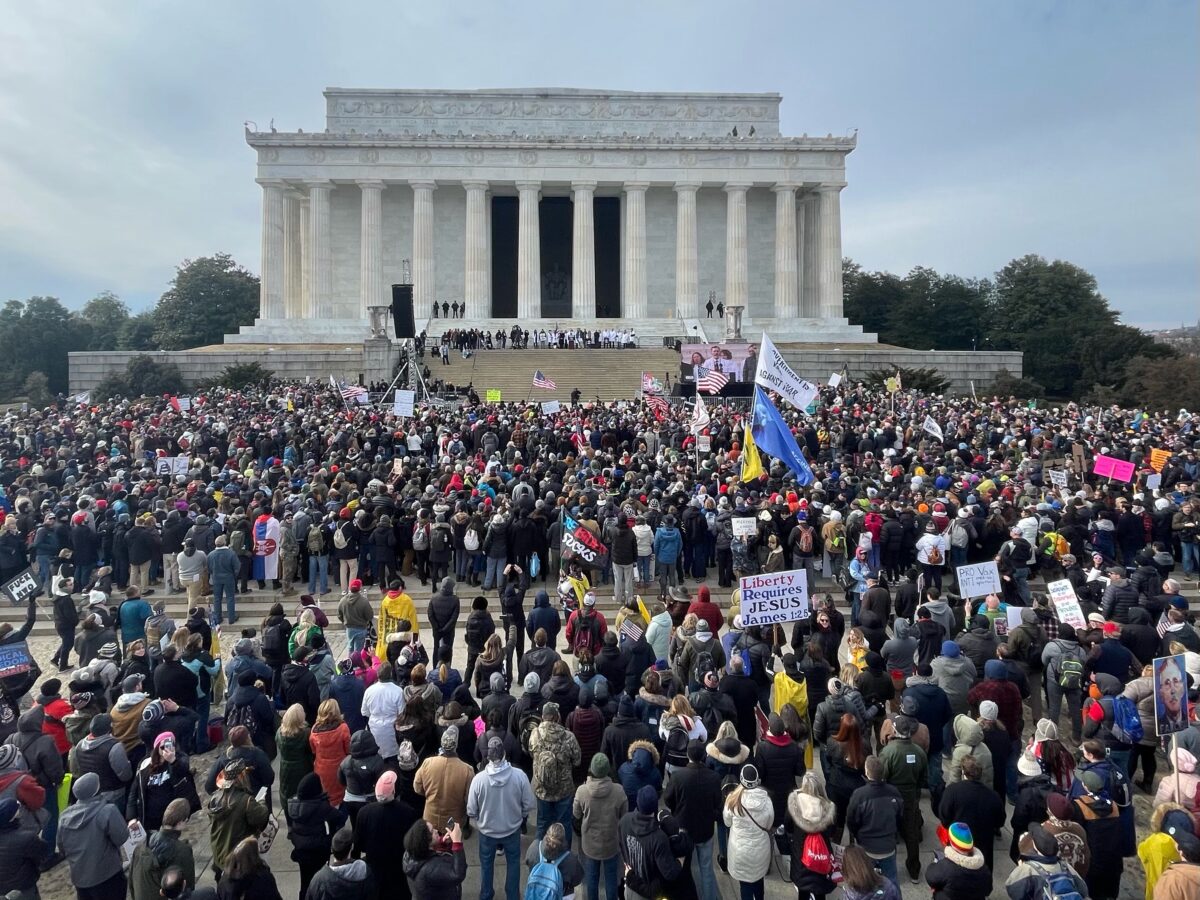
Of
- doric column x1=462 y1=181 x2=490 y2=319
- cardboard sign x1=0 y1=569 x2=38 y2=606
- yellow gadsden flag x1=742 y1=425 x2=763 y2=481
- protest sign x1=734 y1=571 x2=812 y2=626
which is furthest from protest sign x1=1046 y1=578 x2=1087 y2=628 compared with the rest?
doric column x1=462 y1=181 x2=490 y2=319

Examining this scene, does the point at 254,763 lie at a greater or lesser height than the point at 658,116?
lesser

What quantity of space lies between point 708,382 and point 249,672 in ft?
77.2

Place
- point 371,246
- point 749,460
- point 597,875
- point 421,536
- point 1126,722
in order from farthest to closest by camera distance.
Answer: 1. point 371,246
2. point 749,460
3. point 421,536
4. point 1126,722
5. point 597,875

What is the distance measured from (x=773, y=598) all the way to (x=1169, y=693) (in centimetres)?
403

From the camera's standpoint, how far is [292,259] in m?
60.5

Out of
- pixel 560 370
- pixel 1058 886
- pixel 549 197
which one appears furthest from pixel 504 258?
pixel 1058 886

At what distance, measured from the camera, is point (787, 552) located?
1502 centimetres

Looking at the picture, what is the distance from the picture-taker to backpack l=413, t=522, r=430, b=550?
1486 centimetres

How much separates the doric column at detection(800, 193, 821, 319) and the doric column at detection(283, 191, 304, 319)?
132ft

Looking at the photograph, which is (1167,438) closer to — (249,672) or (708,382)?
(708,382)

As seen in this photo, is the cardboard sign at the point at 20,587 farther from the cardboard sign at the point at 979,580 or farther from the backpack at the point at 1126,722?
the backpack at the point at 1126,722

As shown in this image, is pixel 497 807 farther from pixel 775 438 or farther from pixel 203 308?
pixel 203 308

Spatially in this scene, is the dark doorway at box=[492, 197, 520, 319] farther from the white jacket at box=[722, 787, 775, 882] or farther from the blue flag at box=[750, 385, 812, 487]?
the white jacket at box=[722, 787, 775, 882]

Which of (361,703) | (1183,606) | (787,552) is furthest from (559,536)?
(1183,606)
